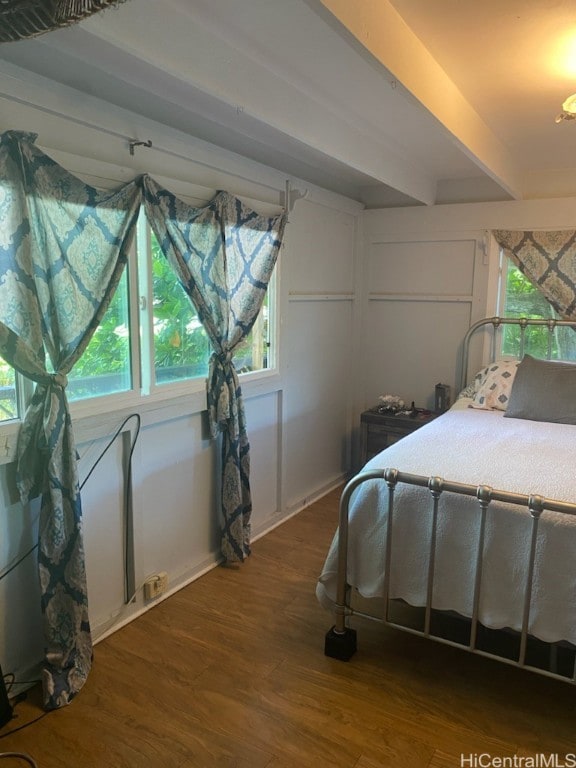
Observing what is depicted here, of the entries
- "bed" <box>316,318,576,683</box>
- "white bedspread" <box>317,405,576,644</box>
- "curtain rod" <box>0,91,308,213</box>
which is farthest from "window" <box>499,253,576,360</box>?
"curtain rod" <box>0,91,308,213</box>

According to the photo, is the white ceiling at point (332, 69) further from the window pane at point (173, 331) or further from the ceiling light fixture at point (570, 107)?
the window pane at point (173, 331)

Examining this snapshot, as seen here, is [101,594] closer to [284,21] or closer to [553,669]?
[553,669]

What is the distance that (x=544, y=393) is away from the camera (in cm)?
321

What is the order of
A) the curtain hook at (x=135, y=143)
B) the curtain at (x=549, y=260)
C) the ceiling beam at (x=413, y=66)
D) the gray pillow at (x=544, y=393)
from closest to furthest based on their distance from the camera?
the ceiling beam at (x=413, y=66) → the curtain hook at (x=135, y=143) → the gray pillow at (x=544, y=393) → the curtain at (x=549, y=260)

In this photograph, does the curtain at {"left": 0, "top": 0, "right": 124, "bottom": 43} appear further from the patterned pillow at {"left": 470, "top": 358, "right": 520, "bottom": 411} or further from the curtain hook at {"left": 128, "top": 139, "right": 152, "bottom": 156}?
the patterned pillow at {"left": 470, "top": 358, "right": 520, "bottom": 411}

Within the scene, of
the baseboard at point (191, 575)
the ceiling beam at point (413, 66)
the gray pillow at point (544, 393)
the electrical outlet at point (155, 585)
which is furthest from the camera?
the gray pillow at point (544, 393)

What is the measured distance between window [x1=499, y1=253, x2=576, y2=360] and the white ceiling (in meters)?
0.98

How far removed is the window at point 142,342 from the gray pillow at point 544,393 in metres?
1.78

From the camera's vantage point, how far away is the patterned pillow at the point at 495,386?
3.45 meters

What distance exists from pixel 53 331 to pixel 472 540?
163 centimetres

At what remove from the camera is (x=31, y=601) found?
2.09 metres

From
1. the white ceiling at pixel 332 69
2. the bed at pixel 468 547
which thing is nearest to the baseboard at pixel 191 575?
the bed at pixel 468 547

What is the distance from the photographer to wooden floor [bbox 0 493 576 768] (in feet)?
5.87
